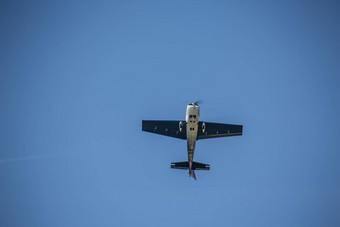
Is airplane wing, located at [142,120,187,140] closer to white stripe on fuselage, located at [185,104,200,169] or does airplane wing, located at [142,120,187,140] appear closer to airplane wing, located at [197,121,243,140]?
white stripe on fuselage, located at [185,104,200,169]

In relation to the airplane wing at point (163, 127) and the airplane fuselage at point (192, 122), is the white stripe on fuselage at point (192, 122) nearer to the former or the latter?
the airplane fuselage at point (192, 122)

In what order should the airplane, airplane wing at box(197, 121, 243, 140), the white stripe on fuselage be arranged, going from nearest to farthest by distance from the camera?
the white stripe on fuselage, the airplane, airplane wing at box(197, 121, 243, 140)

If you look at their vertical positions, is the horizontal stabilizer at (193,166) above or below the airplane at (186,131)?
below

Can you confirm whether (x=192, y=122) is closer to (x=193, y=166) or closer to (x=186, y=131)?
(x=186, y=131)

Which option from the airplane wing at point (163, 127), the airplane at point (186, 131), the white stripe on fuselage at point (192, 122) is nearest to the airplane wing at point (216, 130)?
the airplane at point (186, 131)

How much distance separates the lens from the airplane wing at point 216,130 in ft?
152

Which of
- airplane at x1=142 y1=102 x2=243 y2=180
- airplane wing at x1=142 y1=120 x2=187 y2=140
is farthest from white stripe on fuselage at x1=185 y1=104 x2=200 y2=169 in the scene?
airplane wing at x1=142 y1=120 x2=187 y2=140

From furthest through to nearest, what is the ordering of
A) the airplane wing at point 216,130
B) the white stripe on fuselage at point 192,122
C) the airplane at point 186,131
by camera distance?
the airplane wing at point 216,130 < the airplane at point 186,131 < the white stripe on fuselage at point 192,122

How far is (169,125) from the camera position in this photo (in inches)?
1861

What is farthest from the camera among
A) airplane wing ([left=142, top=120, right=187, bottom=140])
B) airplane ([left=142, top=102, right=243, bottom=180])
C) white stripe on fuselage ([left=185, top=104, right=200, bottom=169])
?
airplane wing ([left=142, top=120, right=187, bottom=140])

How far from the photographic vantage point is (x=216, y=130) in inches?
1890

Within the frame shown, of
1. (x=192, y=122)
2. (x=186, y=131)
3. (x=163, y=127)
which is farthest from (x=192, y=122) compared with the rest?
(x=163, y=127)

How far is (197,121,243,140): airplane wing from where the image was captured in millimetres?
46312

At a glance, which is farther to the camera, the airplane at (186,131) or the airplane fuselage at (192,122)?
the airplane at (186,131)
